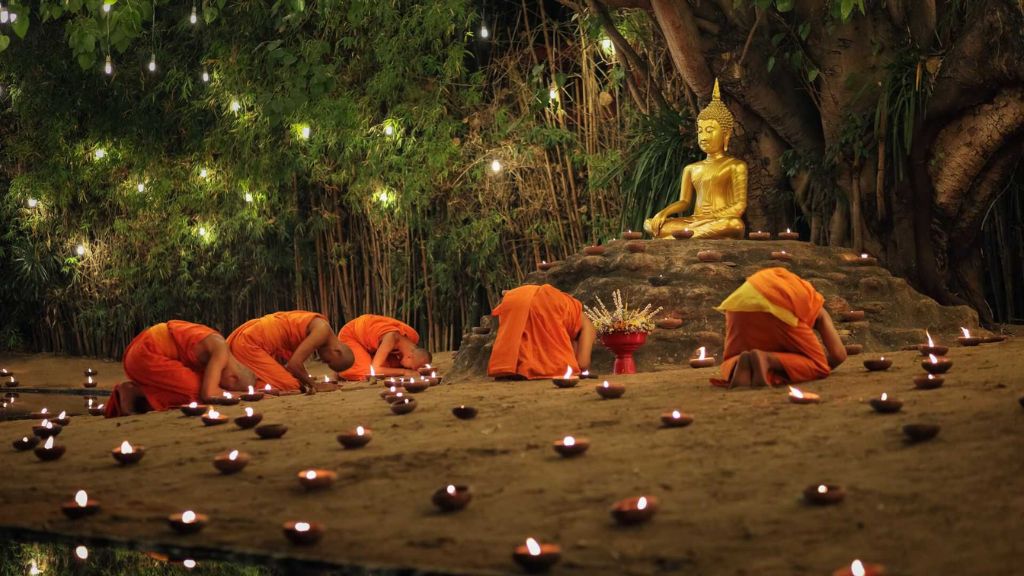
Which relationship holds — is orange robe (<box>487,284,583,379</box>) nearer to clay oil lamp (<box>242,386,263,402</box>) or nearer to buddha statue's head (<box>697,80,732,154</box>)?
clay oil lamp (<box>242,386,263,402</box>)

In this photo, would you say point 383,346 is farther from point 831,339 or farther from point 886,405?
point 886,405

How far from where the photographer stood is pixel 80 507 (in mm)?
4113

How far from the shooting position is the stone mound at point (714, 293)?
8.11 meters

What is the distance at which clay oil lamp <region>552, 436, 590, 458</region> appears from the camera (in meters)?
4.41

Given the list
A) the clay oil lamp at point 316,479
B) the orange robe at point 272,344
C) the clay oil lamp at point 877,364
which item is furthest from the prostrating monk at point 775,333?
the orange robe at point 272,344

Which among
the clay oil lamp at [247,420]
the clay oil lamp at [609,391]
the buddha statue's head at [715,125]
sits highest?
the buddha statue's head at [715,125]

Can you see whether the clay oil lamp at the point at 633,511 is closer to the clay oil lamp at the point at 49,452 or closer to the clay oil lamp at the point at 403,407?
the clay oil lamp at the point at 403,407

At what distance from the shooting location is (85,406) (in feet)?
31.0

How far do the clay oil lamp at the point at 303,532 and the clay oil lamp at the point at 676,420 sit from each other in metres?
1.75

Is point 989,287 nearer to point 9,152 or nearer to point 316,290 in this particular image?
point 316,290

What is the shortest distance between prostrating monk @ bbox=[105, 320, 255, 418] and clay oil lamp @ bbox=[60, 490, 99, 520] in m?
3.20

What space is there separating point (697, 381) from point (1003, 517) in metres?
3.27

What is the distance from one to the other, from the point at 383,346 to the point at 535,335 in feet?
7.48

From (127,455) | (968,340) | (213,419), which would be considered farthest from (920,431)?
(213,419)
